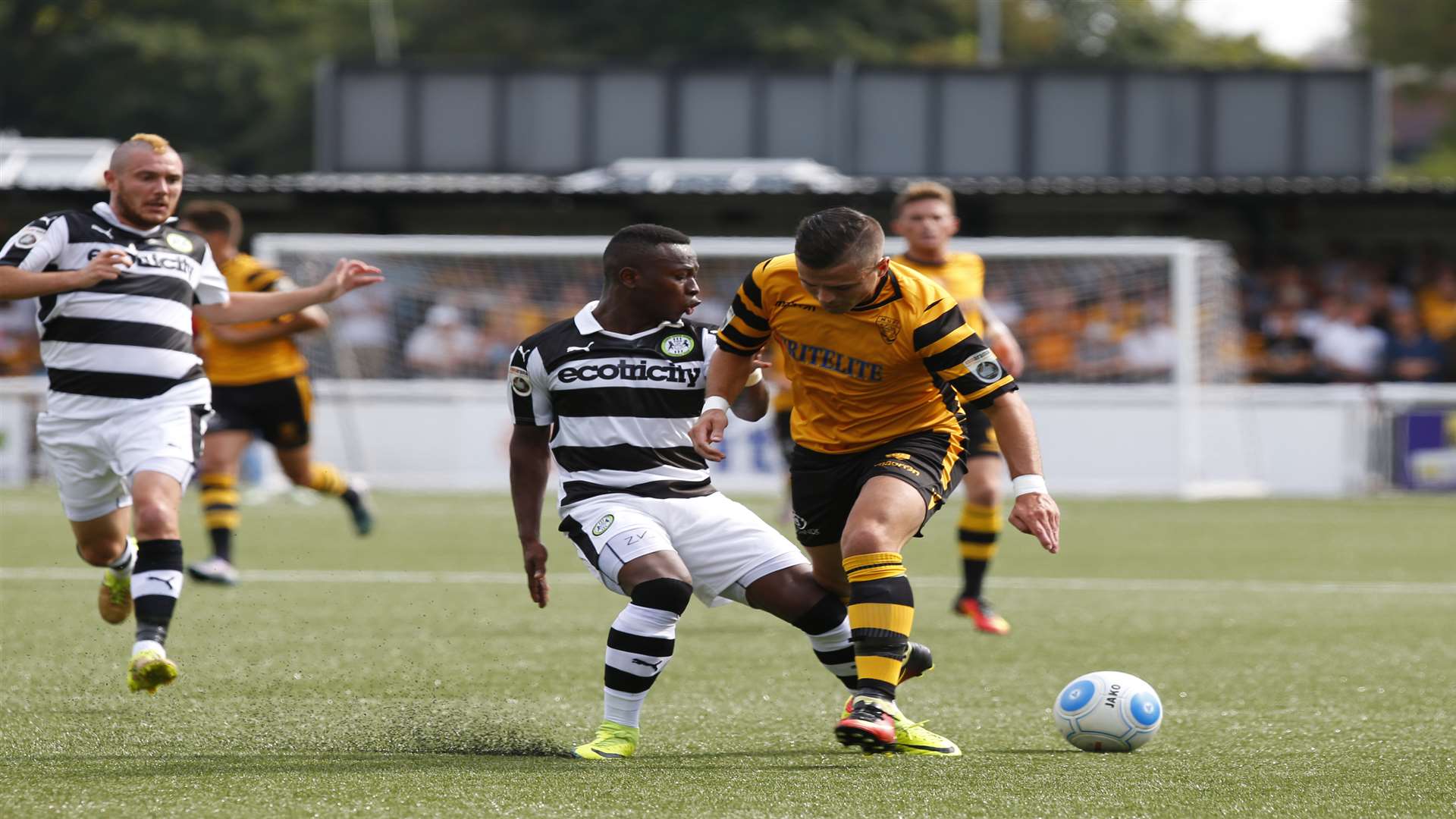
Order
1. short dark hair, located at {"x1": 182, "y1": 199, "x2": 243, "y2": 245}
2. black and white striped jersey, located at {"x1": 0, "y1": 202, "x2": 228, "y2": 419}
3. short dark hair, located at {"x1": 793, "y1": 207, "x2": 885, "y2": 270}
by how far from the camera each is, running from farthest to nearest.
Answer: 1. short dark hair, located at {"x1": 182, "y1": 199, "x2": 243, "y2": 245}
2. black and white striped jersey, located at {"x1": 0, "y1": 202, "x2": 228, "y2": 419}
3. short dark hair, located at {"x1": 793, "y1": 207, "x2": 885, "y2": 270}

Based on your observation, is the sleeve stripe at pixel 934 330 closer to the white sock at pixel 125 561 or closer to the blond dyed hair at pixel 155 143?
the blond dyed hair at pixel 155 143

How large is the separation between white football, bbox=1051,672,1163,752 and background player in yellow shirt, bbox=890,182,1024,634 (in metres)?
2.61

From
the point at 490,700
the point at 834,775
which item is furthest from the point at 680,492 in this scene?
the point at 490,700

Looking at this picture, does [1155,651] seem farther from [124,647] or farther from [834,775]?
[124,647]

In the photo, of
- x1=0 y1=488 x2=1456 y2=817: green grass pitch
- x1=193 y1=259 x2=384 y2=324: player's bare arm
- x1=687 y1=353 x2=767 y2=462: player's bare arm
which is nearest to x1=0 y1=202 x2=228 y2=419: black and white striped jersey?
x1=193 y1=259 x2=384 y2=324: player's bare arm

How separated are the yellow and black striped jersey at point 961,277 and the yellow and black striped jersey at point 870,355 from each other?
99.7 inches

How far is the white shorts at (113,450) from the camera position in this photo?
6.00 meters

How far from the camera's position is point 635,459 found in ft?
16.6

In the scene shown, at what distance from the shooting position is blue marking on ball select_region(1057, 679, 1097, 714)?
5145 mm

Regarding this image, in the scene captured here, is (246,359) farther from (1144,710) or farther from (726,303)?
(726,303)

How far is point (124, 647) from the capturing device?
285 inches

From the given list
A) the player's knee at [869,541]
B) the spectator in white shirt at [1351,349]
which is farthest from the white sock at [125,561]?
the spectator in white shirt at [1351,349]

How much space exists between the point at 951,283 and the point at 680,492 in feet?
10.2

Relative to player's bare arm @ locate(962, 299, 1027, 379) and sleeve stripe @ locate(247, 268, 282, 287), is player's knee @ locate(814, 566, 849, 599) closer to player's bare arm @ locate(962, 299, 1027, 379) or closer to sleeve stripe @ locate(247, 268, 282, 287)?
player's bare arm @ locate(962, 299, 1027, 379)
